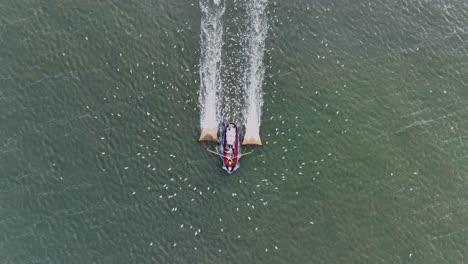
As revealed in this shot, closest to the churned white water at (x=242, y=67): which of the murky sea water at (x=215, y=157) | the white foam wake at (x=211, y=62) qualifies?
the white foam wake at (x=211, y=62)

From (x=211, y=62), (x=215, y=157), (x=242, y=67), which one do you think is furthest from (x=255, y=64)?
(x=215, y=157)

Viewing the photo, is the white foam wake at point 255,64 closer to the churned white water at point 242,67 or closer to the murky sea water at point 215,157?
the churned white water at point 242,67

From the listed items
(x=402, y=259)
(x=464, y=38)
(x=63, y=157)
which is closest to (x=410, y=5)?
(x=464, y=38)

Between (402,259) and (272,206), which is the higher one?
(272,206)

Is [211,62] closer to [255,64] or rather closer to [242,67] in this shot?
[242,67]

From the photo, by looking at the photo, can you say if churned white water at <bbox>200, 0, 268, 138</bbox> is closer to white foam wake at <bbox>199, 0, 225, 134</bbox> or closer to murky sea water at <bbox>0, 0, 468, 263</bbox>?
white foam wake at <bbox>199, 0, 225, 134</bbox>

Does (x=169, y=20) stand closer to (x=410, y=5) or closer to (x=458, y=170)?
(x=410, y=5)

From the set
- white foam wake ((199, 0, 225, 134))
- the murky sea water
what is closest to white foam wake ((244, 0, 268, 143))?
the murky sea water
